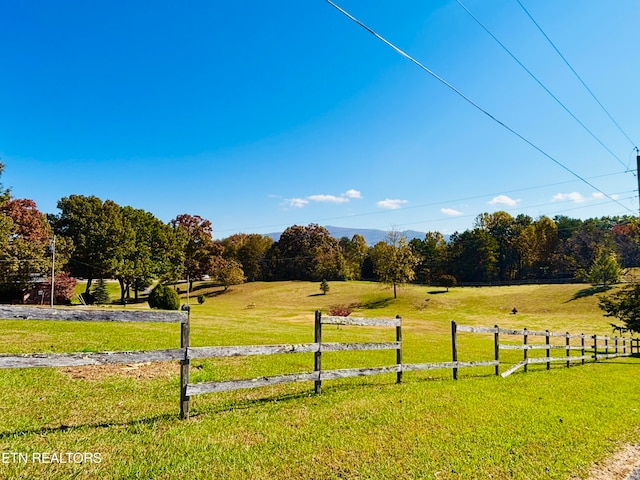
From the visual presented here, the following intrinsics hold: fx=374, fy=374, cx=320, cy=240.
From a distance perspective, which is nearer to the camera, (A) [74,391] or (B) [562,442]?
(B) [562,442]

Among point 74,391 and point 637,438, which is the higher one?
point 74,391

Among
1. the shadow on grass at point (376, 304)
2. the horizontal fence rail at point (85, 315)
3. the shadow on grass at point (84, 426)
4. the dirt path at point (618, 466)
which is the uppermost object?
the horizontal fence rail at point (85, 315)

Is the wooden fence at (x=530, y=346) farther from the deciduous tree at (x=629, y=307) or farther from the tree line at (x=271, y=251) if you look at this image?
the tree line at (x=271, y=251)

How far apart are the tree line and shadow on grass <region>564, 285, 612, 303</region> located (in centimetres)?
160

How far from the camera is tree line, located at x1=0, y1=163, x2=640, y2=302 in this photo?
4603 centimetres

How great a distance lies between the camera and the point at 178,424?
18.2 feet

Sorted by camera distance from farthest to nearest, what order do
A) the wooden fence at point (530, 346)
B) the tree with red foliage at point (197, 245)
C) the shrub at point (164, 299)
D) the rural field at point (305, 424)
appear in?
1. the tree with red foliage at point (197, 245)
2. the shrub at point (164, 299)
3. the wooden fence at point (530, 346)
4. the rural field at point (305, 424)

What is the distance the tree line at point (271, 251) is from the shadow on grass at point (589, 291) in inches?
63.0

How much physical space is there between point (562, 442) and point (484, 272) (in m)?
85.7

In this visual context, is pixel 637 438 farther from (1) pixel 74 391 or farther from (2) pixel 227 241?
(2) pixel 227 241

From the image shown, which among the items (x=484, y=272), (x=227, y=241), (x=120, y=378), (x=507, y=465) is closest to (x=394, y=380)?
(x=507, y=465)

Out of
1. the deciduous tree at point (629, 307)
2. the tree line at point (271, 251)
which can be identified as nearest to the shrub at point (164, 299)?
the tree line at point (271, 251)

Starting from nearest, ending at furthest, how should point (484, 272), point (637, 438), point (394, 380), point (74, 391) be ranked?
point (637, 438) < point (74, 391) < point (394, 380) < point (484, 272)

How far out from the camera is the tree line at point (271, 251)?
4603 cm
